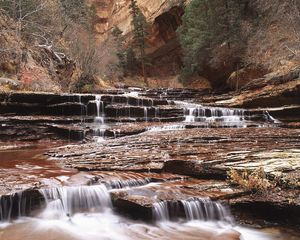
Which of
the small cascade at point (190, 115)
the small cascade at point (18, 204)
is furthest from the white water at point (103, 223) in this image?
the small cascade at point (190, 115)

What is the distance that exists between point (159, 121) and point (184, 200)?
10232mm

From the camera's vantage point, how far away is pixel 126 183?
6.64 metres

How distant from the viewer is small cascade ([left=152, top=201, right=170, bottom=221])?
5770 mm

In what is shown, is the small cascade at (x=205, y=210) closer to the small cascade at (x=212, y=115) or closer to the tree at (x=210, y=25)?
the small cascade at (x=212, y=115)

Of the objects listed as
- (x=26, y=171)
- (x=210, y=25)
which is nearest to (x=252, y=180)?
(x=26, y=171)

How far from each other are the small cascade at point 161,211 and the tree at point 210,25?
20.3m

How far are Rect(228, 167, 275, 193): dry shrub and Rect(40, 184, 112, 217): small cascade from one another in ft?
8.38

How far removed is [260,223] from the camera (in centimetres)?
583

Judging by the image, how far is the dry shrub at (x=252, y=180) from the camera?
6.12m

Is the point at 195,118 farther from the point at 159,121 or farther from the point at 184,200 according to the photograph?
the point at 184,200

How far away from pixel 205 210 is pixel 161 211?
32.9 inches

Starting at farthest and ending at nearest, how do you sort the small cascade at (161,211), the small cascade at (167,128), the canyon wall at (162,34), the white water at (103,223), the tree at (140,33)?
the canyon wall at (162,34) → the tree at (140,33) → the small cascade at (167,128) → the small cascade at (161,211) → the white water at (103,223)

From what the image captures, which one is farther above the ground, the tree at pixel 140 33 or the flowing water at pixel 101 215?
the tree at pixel 140 33

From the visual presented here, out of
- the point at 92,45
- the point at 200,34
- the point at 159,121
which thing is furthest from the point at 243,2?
the point at 159,121
